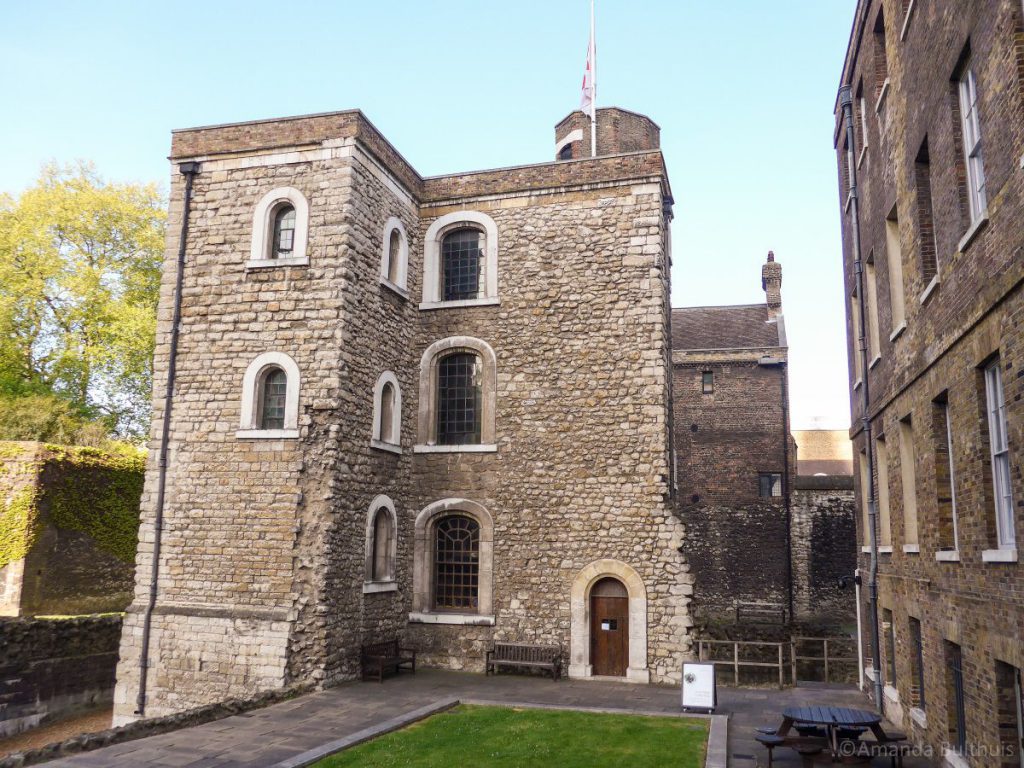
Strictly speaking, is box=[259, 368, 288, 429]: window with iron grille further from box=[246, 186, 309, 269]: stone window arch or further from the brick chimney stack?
the brick chimney stack

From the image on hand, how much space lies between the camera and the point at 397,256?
58.4 feet

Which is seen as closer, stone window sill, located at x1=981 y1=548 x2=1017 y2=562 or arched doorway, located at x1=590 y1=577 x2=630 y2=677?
stone window sill, located at x1=981 y1=548 x2=1017 y2=562

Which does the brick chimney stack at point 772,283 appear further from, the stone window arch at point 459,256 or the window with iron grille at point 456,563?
the window with iron grille at point 456,563

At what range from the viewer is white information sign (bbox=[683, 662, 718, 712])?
489 inches

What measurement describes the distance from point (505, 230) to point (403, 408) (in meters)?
4.58

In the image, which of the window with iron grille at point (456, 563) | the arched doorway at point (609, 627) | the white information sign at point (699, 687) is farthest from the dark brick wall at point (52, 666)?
the white information sign at point (699, 687)

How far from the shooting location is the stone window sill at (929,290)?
9.18 meters

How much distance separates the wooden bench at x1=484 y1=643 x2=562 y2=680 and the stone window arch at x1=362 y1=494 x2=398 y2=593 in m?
2.44

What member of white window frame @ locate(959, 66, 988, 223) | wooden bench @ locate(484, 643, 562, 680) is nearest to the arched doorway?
wooden bench @ locate(484, 643, 562, 680)

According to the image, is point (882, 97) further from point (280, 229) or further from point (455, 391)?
point (280, 229)

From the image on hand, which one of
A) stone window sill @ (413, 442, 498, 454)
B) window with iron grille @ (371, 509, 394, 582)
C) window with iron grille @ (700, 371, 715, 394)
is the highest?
window with iron grille @ (700, 371, 715, 394)

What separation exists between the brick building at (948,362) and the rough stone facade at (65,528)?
17817 mm

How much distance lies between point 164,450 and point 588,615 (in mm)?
8836

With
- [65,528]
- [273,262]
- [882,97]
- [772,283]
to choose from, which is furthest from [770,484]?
[65,528]
